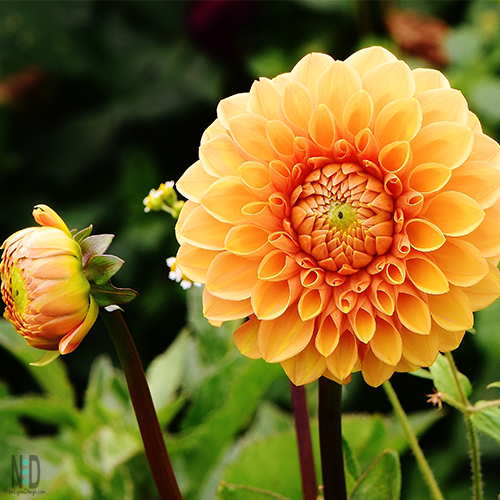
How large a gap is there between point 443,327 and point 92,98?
42.9 inches

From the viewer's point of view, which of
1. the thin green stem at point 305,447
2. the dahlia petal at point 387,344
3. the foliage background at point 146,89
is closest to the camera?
Answer: the dahlia petal at point 387,344

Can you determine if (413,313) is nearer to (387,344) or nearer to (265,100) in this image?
(387,344)

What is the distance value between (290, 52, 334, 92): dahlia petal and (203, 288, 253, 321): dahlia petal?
0.38 feet

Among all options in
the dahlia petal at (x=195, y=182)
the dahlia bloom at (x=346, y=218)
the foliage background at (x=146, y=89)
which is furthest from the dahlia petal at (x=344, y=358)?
the foliage background at (x=146, y=89)

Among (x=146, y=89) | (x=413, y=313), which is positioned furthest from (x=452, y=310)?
(x=146, y=89)

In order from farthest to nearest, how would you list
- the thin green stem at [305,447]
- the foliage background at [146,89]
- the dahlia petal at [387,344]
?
1. the foliage background at [146,89]
2. the thin green stem at [305,447]
3. the dahlia petal at [387,344]

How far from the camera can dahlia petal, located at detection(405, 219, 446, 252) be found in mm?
273

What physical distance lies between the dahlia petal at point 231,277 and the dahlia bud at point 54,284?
0.13 ft

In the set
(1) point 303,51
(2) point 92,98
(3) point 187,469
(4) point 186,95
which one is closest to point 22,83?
(2) point 92,98

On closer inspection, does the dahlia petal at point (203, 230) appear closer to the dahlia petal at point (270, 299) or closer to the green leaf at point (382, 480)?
the dahlia petal at point (270, 299)

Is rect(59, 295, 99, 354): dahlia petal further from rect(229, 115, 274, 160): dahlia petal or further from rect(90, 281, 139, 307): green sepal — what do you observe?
rect(229, 115, 274, 160): dahlia petal

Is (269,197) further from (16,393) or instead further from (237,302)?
(16,393)

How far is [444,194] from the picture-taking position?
0.94ft

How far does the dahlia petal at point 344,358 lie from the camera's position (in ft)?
0.88
